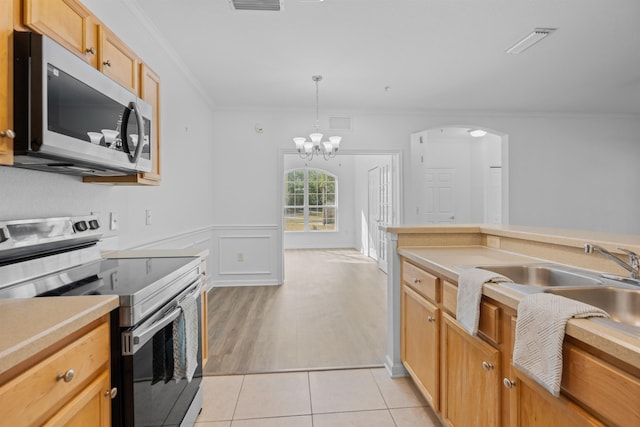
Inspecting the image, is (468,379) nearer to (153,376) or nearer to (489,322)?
(489,322)

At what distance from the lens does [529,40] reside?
2994 millimetres

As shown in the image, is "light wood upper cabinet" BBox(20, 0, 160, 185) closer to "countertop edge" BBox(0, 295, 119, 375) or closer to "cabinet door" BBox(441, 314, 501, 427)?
"countertop edge" BBox(0, 295, 119, 375)

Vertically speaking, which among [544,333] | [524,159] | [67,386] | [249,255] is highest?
[524,159]

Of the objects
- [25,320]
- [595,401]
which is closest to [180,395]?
[25,320]

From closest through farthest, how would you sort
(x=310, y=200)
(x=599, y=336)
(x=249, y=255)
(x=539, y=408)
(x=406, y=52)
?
(x=599, y=336)
(x=539, y=408)
(x=406, y=52)
(x=249, y=255)
(x=310, y=200)

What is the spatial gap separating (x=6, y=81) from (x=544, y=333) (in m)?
1.75

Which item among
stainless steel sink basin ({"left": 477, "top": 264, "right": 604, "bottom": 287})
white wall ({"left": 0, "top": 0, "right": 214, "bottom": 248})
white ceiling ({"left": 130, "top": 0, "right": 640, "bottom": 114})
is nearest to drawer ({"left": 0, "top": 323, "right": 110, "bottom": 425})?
white wall ({"left": 0, "top": 0, "right": 214, "bottom": 248})

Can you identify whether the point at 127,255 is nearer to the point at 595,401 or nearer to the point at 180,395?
the point at 180,395

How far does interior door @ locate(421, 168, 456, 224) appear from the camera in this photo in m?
6.88

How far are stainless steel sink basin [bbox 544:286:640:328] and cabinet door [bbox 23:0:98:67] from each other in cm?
202

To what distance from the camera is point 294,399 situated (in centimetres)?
207

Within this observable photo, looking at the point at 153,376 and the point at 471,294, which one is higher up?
the point at 471,294

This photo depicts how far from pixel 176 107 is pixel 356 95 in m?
2.25

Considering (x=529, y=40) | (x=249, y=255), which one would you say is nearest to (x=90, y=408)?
(x=529, y=40)
